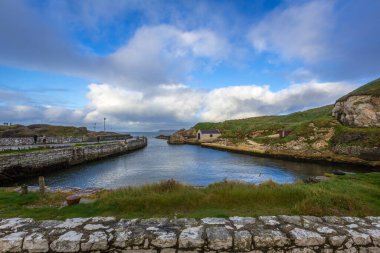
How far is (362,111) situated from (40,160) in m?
60.8

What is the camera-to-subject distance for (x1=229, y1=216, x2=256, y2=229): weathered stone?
5.29 meters

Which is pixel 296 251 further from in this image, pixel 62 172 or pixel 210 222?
pixel 62 172

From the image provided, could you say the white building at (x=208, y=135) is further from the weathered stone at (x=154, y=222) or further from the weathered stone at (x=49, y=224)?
the weathered stone at (x=49, y=224)

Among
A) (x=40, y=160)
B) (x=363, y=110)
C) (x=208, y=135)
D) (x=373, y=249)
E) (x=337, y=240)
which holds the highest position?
(x=363, y=110)

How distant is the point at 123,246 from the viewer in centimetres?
468

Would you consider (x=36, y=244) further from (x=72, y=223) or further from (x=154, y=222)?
(x=154, y=222)

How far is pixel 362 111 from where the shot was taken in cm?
5009

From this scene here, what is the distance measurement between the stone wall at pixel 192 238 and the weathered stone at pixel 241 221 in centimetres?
5

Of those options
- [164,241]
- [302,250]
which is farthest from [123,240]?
[302,250]

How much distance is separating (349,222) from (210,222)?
3359mm

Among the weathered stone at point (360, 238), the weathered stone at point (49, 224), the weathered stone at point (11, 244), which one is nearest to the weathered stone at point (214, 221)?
the weathered stone at point (360, 238)

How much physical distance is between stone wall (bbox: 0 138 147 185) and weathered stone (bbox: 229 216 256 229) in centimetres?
2666

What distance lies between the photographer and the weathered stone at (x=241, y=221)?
208 inches

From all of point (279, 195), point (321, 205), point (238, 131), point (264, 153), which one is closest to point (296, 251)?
point (321, 205)
